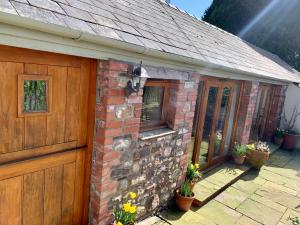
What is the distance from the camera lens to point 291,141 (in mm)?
9758

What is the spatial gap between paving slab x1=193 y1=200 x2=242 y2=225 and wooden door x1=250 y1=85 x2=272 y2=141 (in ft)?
14.0

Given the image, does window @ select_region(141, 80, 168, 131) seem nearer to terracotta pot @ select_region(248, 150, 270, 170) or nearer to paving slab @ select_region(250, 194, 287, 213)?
paving slab @ select_region(250, 194, 287, 213)

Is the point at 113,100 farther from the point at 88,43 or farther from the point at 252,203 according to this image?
the point at 252,203

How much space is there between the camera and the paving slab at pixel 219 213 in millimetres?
4590

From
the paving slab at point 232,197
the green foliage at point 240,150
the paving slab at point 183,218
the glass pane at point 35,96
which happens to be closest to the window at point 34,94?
the glass pane at point 35,96

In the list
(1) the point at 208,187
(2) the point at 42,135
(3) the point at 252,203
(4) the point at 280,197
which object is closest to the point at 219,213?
(1) the point at 208,187

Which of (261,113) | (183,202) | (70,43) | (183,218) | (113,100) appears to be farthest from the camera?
(261,113)

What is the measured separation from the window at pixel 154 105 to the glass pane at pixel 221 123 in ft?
8.46

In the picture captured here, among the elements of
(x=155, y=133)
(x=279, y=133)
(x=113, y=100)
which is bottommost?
(x=279, y=133)

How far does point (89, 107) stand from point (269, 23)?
16.4 meters

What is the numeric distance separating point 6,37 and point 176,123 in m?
3.00

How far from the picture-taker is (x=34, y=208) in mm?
2871

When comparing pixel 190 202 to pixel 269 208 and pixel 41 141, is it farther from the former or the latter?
pixel 41 141

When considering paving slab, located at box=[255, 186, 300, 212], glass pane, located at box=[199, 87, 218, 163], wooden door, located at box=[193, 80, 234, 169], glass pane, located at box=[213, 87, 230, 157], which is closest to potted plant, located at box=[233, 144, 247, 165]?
wooden door, located at box=[193, 80, 234, 169]
